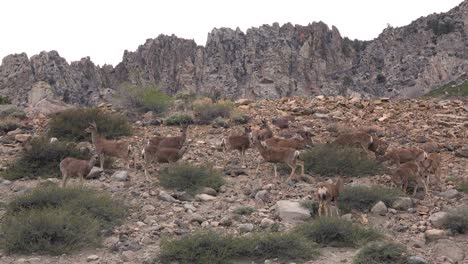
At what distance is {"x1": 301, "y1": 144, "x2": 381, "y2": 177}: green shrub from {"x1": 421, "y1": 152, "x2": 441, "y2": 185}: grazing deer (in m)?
1.41

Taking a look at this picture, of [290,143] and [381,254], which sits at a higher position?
[290,143]

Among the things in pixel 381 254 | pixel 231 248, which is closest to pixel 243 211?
pixel 231 248

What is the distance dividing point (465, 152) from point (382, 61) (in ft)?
242

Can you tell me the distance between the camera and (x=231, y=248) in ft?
28.4

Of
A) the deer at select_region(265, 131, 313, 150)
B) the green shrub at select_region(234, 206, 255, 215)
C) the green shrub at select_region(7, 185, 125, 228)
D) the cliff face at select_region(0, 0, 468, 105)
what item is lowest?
the green shrub at select_region(234, 206, 255, 215)

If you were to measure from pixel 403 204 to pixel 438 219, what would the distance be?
104 centimetres

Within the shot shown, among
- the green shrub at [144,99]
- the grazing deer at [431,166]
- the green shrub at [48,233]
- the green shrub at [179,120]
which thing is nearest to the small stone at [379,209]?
the grazing deer at [431,166]

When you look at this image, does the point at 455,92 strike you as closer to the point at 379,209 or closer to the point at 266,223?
the point at 379,209

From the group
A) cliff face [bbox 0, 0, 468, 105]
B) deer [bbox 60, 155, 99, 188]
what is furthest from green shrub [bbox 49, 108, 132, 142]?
cliff face [bbox 0, 0, 468, 105]

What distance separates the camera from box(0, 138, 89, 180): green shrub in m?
13.7

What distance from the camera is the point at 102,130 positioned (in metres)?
18.3

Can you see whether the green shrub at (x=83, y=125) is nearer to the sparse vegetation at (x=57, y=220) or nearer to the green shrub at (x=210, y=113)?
the green shrub at (x=210, y=113)

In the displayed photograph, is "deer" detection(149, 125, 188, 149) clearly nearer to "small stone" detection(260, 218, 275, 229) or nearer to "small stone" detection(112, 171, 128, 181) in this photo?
"small stone" detection(112, 171, 128, 181)

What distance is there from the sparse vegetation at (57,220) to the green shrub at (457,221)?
608cm
